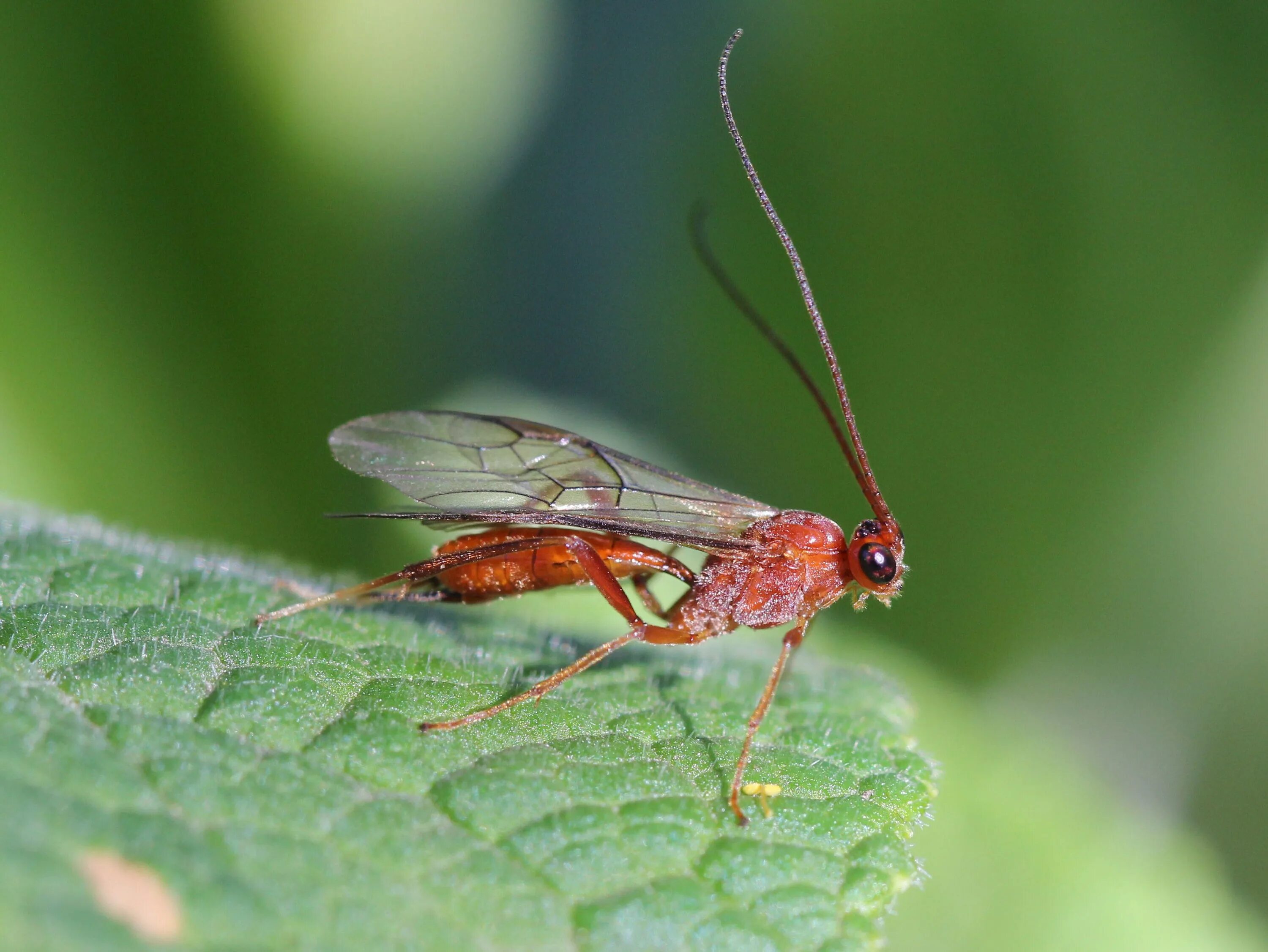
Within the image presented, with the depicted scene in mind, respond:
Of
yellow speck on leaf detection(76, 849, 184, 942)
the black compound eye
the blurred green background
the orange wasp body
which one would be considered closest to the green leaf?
yellow speck on leaf detection(76, 849, 184, 942)

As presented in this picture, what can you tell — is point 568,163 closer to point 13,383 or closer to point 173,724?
point 13,383

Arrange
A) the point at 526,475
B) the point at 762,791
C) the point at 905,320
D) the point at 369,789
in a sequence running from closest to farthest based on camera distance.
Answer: the point at 369,789 < the point at 762,791 < the point at 526,475 < the point at 905,320

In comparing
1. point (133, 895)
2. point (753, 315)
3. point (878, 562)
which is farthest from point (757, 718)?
point (133, 895)

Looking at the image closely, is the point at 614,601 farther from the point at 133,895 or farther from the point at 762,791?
the point at 133,895

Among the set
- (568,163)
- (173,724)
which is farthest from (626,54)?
(173,724)

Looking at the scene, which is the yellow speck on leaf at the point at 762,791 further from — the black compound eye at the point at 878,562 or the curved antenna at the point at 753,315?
the curved antenna at the point at 753,315

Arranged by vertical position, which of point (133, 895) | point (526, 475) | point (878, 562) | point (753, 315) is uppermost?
point (753, 315)

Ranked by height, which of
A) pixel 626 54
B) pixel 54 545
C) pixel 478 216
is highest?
pixel 626 54
